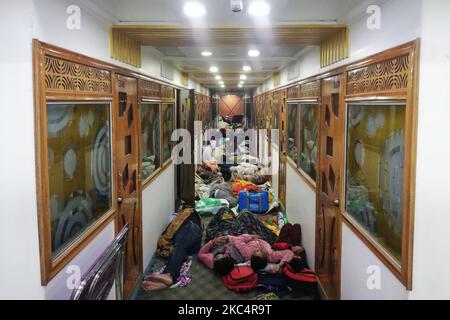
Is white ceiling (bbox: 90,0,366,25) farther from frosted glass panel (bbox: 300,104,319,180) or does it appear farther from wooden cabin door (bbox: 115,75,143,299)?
frosted glass panel (bbox: 300,104,319,180)

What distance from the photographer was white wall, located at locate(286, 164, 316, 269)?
4012 mm

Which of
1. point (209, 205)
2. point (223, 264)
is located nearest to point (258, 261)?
point (223, 264)

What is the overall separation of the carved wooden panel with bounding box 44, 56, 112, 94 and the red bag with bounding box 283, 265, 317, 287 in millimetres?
2369

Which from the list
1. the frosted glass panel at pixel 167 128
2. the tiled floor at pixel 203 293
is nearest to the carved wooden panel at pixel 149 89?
the frosted glass panel at pixel 167 128

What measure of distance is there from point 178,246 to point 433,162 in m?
3.19

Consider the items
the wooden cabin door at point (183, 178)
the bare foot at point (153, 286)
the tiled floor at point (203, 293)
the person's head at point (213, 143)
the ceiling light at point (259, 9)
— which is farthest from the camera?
the person's head at point (213, 143)

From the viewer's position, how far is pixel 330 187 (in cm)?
334

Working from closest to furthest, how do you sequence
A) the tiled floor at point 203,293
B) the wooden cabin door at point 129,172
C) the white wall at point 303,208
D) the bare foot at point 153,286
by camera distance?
1. the wooden cabin door at point 129,172
2. the tiled floor at point 203,293
3. the bare foot at point 153,286
4. the white wall at point 303,208

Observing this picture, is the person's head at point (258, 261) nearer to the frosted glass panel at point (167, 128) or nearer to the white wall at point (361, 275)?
the white wall at point (361, 275)

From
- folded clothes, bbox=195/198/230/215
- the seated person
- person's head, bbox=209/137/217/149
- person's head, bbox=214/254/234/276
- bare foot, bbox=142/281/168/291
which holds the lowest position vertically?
bare foot, bbox=142/281/168/291

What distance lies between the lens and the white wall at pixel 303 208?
4012 mm

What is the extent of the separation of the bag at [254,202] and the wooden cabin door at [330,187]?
2551 millimetres

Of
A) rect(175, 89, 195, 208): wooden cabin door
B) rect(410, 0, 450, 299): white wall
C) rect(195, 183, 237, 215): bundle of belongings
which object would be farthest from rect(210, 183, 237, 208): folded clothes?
rect(410, 0, 450, 299): white wall
